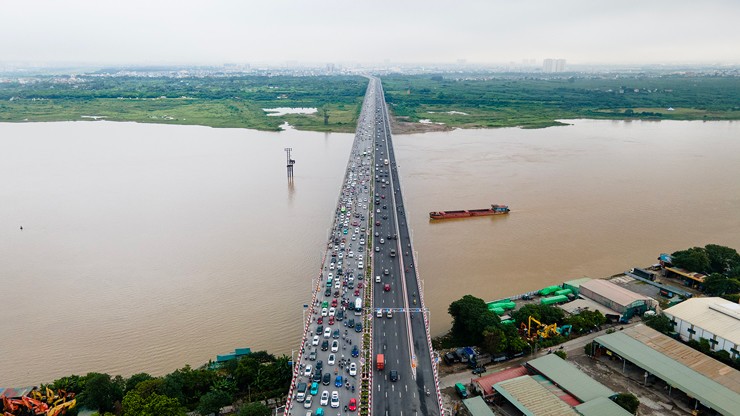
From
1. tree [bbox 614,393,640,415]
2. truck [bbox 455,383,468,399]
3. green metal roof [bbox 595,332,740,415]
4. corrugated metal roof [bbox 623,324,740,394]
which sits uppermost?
corrugated metal roof [bbox 623,324,740,394]

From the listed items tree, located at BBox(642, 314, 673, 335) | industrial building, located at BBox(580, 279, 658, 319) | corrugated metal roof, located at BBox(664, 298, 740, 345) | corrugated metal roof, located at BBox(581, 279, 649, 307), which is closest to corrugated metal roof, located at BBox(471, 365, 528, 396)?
tree, located at BBox(642, 314, 673, 335)

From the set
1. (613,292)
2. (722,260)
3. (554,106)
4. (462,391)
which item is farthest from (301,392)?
(554,106)

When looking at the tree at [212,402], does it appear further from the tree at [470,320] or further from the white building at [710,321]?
the white building at [710,321]

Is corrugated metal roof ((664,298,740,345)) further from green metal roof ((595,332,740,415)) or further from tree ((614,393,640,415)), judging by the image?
tree ((614,393,640,415))

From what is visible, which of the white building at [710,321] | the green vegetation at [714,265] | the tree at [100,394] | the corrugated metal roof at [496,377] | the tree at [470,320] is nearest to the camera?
the tree at [100,394]

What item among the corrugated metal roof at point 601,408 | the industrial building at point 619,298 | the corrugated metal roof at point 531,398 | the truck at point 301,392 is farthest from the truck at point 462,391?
Answer: the industrial building at point 619,298

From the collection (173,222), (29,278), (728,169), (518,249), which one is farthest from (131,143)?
(728,169)

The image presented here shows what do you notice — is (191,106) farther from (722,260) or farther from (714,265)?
(722,260)
